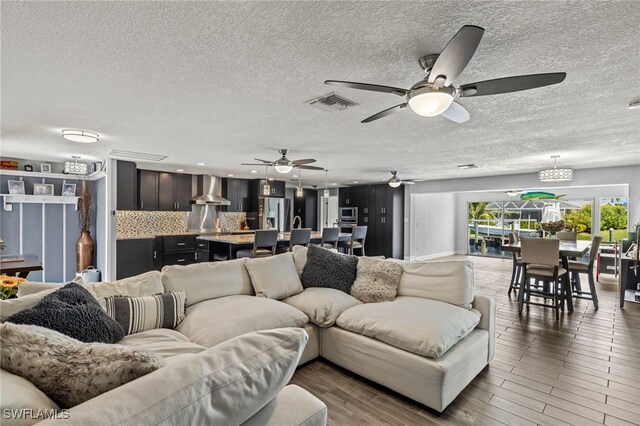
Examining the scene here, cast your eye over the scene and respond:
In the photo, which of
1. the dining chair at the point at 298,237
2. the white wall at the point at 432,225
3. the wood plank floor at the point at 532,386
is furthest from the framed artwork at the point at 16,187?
the white wall at the point at 432,225

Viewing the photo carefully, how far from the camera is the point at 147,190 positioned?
689cm

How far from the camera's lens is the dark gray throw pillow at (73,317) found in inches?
54.4

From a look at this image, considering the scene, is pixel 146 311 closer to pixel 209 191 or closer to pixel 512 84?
pixel 512 84

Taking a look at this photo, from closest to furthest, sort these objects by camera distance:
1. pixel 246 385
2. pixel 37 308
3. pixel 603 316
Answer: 1. pixel 246 385
2. pixel 37 308
3. pixel 603 316

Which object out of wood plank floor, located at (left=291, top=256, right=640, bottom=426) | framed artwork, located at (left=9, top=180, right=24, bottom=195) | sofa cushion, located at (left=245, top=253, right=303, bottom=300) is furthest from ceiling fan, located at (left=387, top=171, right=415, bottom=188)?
framed artwork, located at (left=9, top=180, right=24, bottom=195)

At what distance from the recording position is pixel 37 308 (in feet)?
4.70

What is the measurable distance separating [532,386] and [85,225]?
7313 mm

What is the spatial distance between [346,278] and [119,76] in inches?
99.6

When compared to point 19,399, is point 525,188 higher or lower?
higher

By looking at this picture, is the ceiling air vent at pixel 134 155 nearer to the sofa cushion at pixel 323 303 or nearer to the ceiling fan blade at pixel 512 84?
the sofa cushion at pixel 323 303

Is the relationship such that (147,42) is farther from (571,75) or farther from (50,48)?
Answer: (571,75)

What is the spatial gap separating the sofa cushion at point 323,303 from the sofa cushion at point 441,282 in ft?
1.77

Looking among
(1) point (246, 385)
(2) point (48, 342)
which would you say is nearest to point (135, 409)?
(1) point (246, 385)

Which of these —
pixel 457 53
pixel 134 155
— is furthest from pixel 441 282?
pixel 134 155
